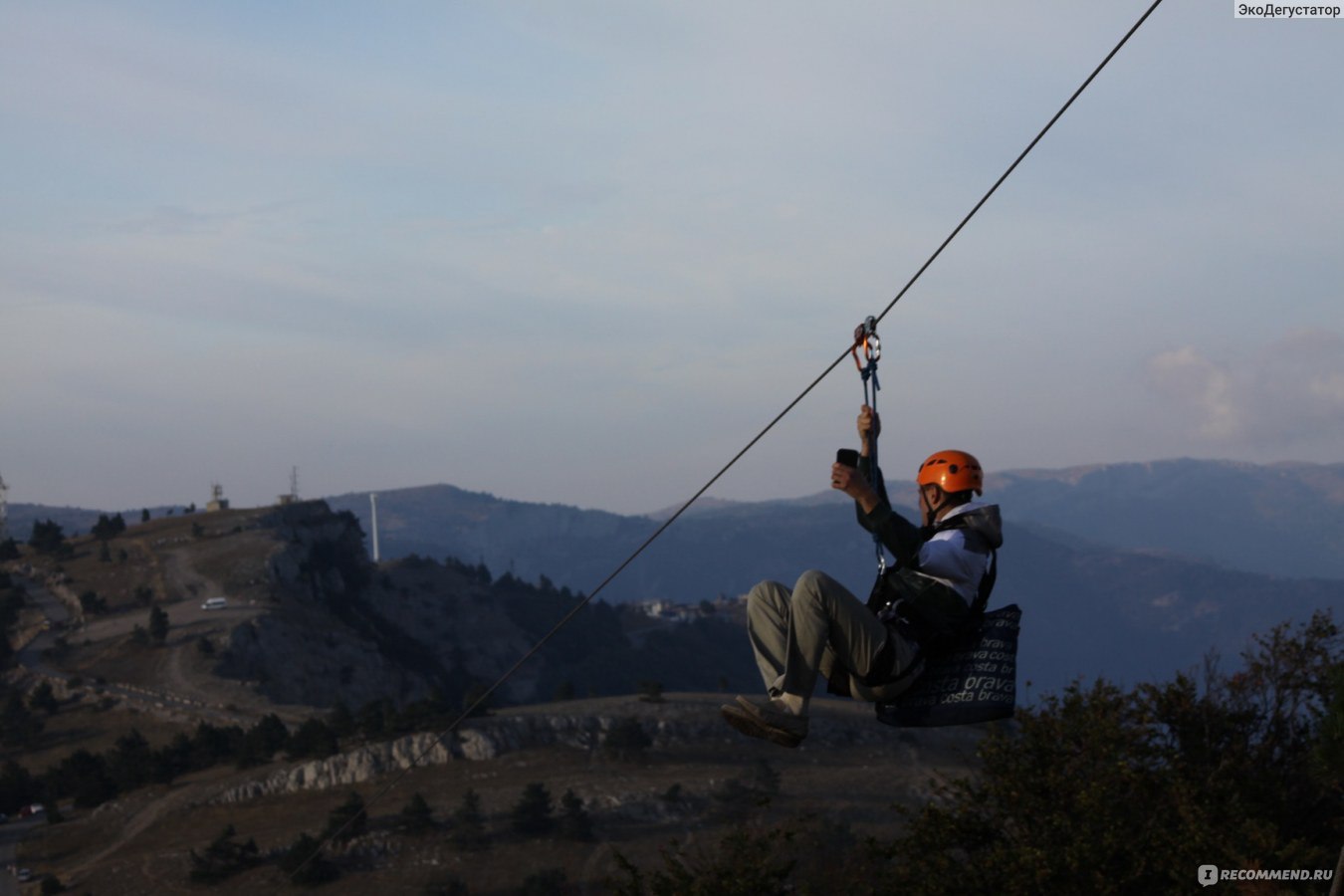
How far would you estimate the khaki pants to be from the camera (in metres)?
9.59

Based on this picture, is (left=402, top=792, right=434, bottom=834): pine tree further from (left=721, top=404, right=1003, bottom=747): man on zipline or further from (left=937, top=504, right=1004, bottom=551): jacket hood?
(left=937, top=504, right=1004, bottom=551): jacket hood

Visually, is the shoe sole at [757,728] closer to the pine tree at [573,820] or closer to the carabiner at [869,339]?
the carabiner at [869,339]

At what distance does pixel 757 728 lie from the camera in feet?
31.8

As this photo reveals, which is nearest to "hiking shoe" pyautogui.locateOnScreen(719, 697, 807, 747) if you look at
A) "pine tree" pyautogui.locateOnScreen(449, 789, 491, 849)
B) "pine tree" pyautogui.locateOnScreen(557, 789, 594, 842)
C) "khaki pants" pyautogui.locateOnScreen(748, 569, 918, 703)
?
"khaki pants" pyautogui.locateOnScreen(748, 569, 918, 703)

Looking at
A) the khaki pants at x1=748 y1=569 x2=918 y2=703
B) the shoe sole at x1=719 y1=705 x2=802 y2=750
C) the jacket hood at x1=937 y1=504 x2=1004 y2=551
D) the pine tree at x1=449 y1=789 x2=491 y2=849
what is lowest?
the pine tree at x1=449 y1=789 x2=491 y2=849

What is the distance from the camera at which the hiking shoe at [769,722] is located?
9578 mm

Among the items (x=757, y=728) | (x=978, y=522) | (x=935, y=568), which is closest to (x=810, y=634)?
(x=757, y=728)

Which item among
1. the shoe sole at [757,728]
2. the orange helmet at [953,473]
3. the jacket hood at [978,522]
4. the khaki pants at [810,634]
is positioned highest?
the orange helmet at [953,473]

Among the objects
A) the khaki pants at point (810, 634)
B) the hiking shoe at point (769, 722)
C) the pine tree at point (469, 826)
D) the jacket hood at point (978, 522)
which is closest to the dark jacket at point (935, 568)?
the jacket hood at point (978, 522)

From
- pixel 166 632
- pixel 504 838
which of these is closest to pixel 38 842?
pixel 504 838

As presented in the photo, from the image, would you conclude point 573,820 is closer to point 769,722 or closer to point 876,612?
point 876,612

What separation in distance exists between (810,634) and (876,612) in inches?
32.4

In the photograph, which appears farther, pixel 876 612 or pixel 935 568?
pixel 876 612

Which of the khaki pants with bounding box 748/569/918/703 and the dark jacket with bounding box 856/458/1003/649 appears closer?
the khaki pants with bounding box 748/569/918/703
